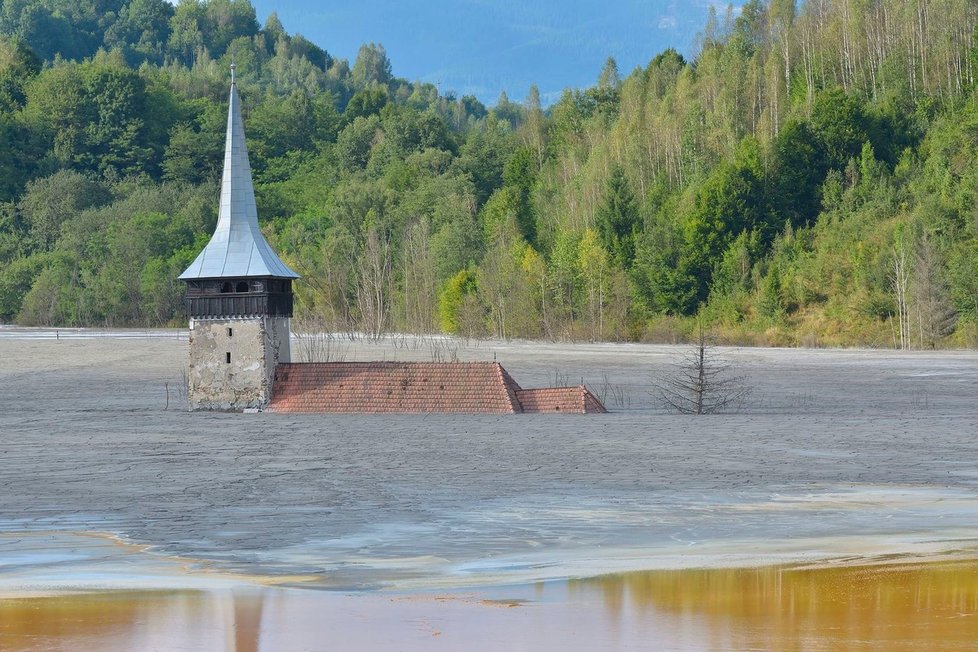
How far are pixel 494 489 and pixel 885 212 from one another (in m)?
66.6

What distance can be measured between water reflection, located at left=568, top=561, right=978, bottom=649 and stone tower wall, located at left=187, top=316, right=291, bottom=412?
79.3 feet

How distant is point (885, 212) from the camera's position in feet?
281

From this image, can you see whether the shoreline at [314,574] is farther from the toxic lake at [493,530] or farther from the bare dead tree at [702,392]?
the bare dead tree at [702,392]

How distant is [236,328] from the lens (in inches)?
1556

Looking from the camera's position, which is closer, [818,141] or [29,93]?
[818,141]

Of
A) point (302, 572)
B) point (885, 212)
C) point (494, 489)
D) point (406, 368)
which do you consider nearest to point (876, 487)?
point (494, 489)

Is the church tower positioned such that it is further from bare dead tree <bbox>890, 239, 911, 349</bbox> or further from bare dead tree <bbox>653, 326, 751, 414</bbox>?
bare dead tree <bbox>890, 239, 911, 349</bbox>

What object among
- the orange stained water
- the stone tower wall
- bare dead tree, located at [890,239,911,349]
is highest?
bare dead tree, located at [890,239,911,349]

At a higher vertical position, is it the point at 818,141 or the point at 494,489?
the point at 818,141

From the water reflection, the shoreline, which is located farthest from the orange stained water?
the shoreline

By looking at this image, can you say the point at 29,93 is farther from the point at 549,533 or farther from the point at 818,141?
the point at 549,533

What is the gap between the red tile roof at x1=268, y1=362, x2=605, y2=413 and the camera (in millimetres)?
38594

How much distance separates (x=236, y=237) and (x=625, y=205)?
60095mm

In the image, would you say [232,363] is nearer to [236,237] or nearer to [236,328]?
[236,328]
